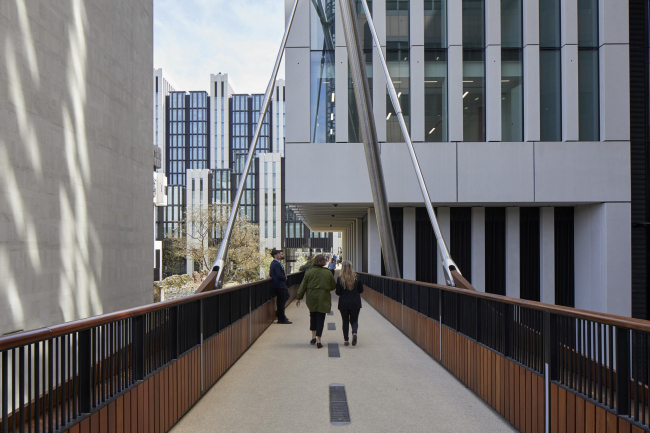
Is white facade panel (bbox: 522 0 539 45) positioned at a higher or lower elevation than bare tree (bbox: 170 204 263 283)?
higher

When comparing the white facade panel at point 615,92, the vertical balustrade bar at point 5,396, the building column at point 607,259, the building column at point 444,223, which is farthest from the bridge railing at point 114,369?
the white facade panel at point 615,92

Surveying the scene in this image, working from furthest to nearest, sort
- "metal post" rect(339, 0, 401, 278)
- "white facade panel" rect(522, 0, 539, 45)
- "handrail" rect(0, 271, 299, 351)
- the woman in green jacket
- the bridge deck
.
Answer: "white facade panel" rect(522, 0, 539, 45) → "metal post" rect(339, 0, 401, 278) → the woman in green jacket → the bridge deck → "handrail" rect(0, 271, 299, 351)

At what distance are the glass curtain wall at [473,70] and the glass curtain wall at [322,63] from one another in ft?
18.6

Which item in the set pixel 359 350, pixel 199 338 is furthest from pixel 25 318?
pixel 359 350

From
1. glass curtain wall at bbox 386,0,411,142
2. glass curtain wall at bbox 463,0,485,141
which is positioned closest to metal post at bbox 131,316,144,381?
glass curtain wall at bbox 463,0,485,141

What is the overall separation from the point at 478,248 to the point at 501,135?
5018mm

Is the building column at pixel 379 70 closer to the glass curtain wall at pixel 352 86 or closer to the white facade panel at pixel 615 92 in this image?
the glass curtain wall at pixel 352 86

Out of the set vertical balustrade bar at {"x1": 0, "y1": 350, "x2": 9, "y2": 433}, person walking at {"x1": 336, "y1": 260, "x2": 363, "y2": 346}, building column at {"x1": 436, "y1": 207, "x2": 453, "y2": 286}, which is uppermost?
building column at {"x1": 436, "y1": 207, "x2": 453, "y2": 286}

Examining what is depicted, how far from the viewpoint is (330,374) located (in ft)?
25.7

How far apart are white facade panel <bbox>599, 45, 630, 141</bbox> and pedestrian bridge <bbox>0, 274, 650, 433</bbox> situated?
1660cm

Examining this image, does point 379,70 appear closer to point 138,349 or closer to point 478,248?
point 478,248

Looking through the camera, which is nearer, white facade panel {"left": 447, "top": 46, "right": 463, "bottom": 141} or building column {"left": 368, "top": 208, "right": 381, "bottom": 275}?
white facade panel {"left": 447, "top": 46, "right": 463, "bottom": 141}

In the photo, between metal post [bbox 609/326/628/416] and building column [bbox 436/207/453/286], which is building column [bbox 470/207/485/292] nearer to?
building column [bbox 436/207/453/286]

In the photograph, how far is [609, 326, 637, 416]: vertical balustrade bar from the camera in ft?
12.2
